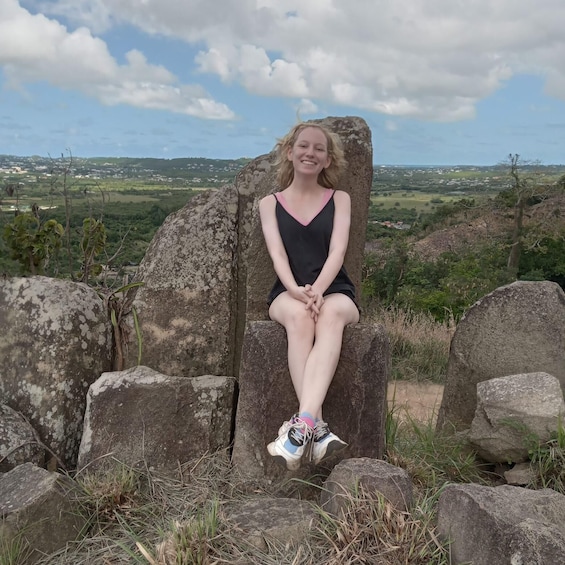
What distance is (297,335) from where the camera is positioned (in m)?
3.24

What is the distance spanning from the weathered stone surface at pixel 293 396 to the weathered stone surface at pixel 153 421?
223 mm

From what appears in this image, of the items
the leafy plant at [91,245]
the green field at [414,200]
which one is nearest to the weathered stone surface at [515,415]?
the leafy plant at [91,245]

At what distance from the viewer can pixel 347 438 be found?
3.35m

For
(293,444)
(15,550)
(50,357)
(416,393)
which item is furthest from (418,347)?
(15,550)

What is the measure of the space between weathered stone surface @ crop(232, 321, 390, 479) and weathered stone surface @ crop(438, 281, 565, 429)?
48.4 inches

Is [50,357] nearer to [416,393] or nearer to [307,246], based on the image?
[307,246]

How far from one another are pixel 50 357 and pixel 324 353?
5.39ft

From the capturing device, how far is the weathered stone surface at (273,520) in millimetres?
2708

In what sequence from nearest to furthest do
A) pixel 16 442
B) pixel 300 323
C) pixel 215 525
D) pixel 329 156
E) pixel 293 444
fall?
pixel 215 525 < pixel 293 444 < pixel 300 323 < pixel 16 442 < pixel 329 156

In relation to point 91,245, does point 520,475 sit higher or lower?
lower

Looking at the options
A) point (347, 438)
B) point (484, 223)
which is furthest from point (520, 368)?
point (484, 223)

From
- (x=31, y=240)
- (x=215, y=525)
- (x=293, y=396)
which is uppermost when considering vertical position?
(x=31, y=240)

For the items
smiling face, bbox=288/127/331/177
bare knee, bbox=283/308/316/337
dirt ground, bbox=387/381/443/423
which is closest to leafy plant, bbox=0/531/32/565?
bare knee, bbox=283/308/316/337

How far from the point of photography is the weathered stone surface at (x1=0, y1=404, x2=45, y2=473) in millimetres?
3434
